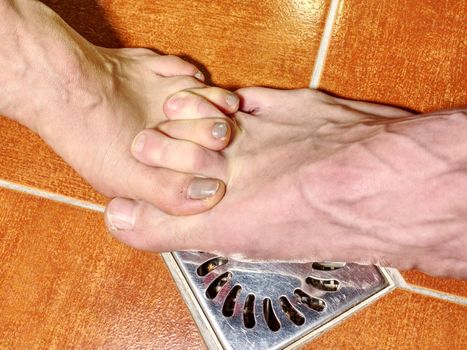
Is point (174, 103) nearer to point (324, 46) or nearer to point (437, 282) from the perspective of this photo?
point (324, 46)

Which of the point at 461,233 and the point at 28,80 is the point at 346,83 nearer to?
the point at 461,233

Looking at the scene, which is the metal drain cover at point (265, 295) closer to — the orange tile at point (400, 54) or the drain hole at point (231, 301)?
the drain hole at point (231, 301)

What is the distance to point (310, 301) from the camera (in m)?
0.90

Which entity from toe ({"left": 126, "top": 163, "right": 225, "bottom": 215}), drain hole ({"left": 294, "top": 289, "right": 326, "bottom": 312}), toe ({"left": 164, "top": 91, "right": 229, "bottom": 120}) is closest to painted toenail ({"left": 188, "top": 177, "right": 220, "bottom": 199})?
toe ({"left": 126, "top": 163, "right": 225, "bottom": 215})

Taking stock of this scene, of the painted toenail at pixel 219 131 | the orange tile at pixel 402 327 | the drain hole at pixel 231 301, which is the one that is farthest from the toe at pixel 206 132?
the orange tile at pixel 402 327

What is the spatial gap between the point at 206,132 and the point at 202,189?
0.27 ft

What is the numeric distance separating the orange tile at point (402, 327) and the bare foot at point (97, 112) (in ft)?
0.89

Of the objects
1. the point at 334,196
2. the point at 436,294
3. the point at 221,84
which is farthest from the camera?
the point at 221,84

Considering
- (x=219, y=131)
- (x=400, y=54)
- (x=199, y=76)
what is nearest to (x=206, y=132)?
(x=219, y=131)

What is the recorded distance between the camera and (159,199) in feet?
2.80

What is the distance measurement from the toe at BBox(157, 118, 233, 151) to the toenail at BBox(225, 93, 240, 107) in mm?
43

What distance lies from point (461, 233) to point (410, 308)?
18 centimetres

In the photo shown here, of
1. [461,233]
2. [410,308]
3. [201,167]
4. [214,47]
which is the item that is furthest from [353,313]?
[214,47]

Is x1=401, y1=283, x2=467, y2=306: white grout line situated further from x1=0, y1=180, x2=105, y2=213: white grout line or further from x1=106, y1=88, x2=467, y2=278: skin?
x1=0, y1=180, x2=105, y2=213: white grout line
